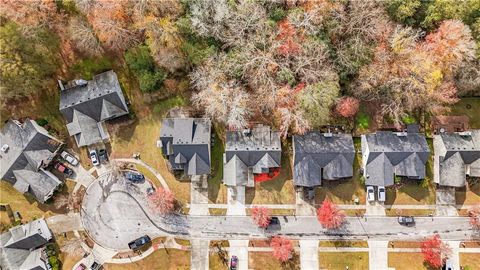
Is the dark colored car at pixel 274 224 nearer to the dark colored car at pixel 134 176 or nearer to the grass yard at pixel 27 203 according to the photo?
the dark colored car at pixel 134 176

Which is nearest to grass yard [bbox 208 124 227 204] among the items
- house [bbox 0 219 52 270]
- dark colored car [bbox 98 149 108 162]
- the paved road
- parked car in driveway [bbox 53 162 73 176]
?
the paved road

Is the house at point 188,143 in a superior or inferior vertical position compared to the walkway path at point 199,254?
superior

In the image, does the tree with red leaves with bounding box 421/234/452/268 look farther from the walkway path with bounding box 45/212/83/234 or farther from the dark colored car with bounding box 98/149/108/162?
the walkway path with bounding box 45/212/83/234

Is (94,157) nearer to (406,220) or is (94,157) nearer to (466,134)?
(406,220)

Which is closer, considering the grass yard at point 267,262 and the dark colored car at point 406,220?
the dark colored car at point 406,220

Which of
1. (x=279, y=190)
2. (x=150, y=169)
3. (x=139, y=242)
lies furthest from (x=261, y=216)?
(x=139, y=242)

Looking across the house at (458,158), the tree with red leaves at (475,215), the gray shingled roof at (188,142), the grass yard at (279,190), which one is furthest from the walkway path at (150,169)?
the tree with red leaves at (475,215)

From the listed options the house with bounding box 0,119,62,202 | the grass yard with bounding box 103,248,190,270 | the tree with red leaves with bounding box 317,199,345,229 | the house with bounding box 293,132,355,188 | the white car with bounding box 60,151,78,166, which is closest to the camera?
the tree with red leaves with bounding box 317,199,345,229
